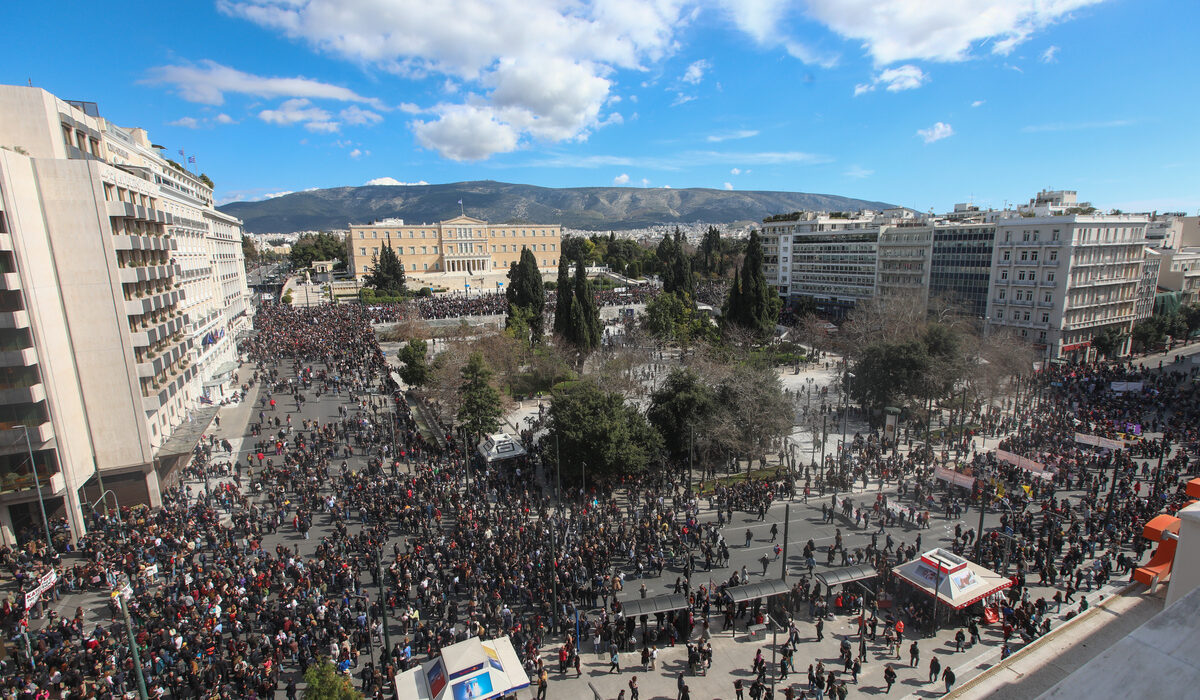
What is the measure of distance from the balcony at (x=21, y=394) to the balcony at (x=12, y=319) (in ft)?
6.80

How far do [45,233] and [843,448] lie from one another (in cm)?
3266

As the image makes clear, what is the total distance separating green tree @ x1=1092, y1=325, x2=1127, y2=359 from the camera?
47438 millimetres

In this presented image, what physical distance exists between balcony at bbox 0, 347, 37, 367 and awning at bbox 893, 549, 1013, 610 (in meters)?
28.0

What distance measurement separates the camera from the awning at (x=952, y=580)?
50.4 ft

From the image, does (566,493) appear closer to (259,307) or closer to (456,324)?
(456,324)

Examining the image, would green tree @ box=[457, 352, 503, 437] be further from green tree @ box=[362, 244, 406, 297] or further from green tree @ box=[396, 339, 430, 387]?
green tree @ box=[362, 244, 406, 297]

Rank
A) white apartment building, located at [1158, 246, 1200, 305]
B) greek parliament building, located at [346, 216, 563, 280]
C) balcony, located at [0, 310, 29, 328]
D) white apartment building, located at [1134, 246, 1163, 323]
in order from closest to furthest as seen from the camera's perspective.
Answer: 1. balcony, located at [0, 310, 29, 328]
2. white apartment building, located at [1134, 246, 1163, 323]
3. white apartment building, located at [1158, 246, 1200, 305]
4. greek parliament building, located at [346, 216, 563, 280]

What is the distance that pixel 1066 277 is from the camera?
46.6m

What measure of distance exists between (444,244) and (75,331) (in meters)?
84.6

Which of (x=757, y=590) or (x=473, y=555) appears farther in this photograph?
(x=473, y=555)

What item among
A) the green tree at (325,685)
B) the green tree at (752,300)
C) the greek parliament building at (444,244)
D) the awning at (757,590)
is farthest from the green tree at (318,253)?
the green tree at (325,685)

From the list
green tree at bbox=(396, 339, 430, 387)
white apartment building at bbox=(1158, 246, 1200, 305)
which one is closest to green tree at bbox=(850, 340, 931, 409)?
green tree at bbox=(396, 339, 430, 387)

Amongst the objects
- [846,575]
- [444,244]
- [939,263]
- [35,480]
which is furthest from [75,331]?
[444,244]

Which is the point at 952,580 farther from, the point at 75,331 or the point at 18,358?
the point at 75,331
